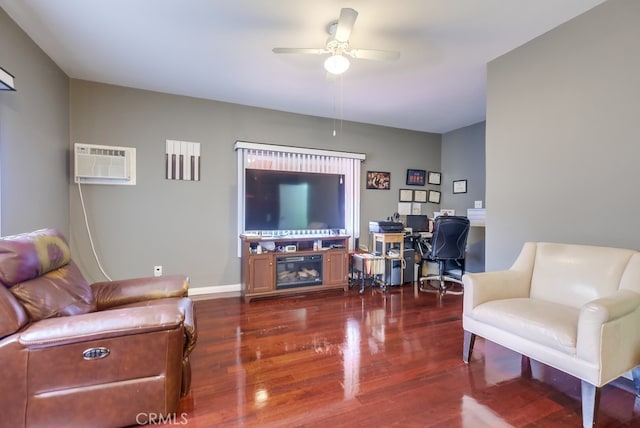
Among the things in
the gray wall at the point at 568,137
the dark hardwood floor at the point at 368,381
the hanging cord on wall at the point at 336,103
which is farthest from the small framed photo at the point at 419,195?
the dark hardwood floor at the point at 368,381

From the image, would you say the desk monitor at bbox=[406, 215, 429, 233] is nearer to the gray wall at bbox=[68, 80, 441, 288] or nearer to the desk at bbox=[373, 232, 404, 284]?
the desk at bbox=[373, 232, 404, 284]

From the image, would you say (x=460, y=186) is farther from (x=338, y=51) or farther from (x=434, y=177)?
(x=338, y=51)

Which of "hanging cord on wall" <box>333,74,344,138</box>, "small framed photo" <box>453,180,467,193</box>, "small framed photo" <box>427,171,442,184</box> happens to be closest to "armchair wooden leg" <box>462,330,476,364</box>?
"hanging cord on wall" <box>333,74,344,138</box>

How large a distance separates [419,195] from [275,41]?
3.62m

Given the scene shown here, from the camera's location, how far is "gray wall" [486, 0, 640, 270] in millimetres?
1951

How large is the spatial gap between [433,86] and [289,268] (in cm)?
281

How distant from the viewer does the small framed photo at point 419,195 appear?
5113 millimetres

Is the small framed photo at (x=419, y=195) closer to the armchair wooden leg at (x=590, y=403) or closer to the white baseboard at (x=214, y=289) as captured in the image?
the white baseboard at (x=214, y=289)

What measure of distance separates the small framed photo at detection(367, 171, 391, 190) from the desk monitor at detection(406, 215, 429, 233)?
659 millimetres

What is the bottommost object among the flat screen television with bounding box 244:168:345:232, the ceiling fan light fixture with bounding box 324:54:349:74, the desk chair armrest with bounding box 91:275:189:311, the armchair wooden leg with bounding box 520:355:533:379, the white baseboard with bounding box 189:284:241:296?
the armchair wooden leg with bounding box 520:355:533:379

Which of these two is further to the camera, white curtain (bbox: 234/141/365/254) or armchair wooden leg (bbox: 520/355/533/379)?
white curtain (bbox: 234/141/365/254)

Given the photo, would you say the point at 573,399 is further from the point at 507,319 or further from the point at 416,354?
the point at 416,354

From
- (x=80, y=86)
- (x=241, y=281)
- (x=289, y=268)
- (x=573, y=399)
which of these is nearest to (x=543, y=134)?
(x=573, y=399)

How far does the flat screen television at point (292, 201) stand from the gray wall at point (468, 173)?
7.13 feet
